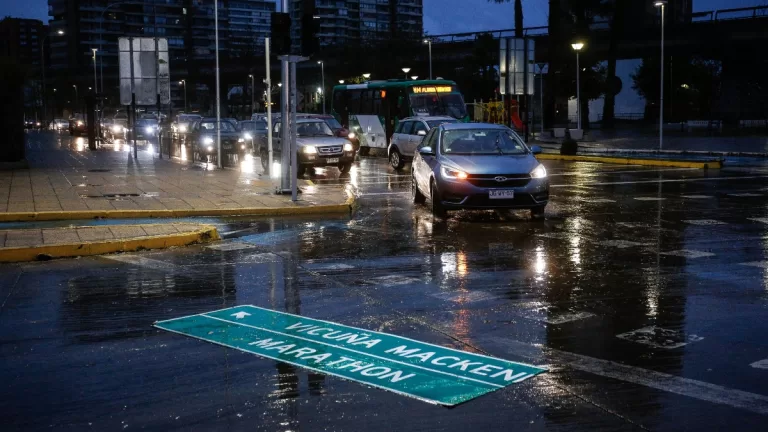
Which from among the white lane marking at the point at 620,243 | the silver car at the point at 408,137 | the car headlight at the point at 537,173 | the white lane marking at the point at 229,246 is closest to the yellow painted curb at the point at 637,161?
the silver car at the point at 408,137

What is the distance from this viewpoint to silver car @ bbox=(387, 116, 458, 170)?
28.7m

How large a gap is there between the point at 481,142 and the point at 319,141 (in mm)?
11214

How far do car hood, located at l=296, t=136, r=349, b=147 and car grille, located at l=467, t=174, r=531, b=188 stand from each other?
12376 mm

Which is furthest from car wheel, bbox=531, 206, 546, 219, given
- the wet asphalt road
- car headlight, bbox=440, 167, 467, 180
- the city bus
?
the city bus

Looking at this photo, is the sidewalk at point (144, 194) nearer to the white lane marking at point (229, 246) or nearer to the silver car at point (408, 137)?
the white lane marking at point (229, 246)

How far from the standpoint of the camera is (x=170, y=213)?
15.7 m

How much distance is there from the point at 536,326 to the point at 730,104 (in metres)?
71.9

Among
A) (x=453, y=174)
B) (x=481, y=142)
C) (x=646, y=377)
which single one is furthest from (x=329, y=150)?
(x=646, y=377)

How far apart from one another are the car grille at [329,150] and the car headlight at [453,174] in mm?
11630

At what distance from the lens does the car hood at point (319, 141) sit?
87.9ft

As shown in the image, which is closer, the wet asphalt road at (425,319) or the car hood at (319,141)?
the wet asphalt road at (425,319)

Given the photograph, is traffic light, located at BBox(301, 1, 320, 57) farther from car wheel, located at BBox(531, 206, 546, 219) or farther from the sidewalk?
car wheel, located at BBox(531, 206, 546, 219)

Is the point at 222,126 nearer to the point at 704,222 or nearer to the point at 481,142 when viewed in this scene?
the point at 481,142

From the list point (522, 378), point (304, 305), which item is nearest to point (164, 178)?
point (304, 305)
